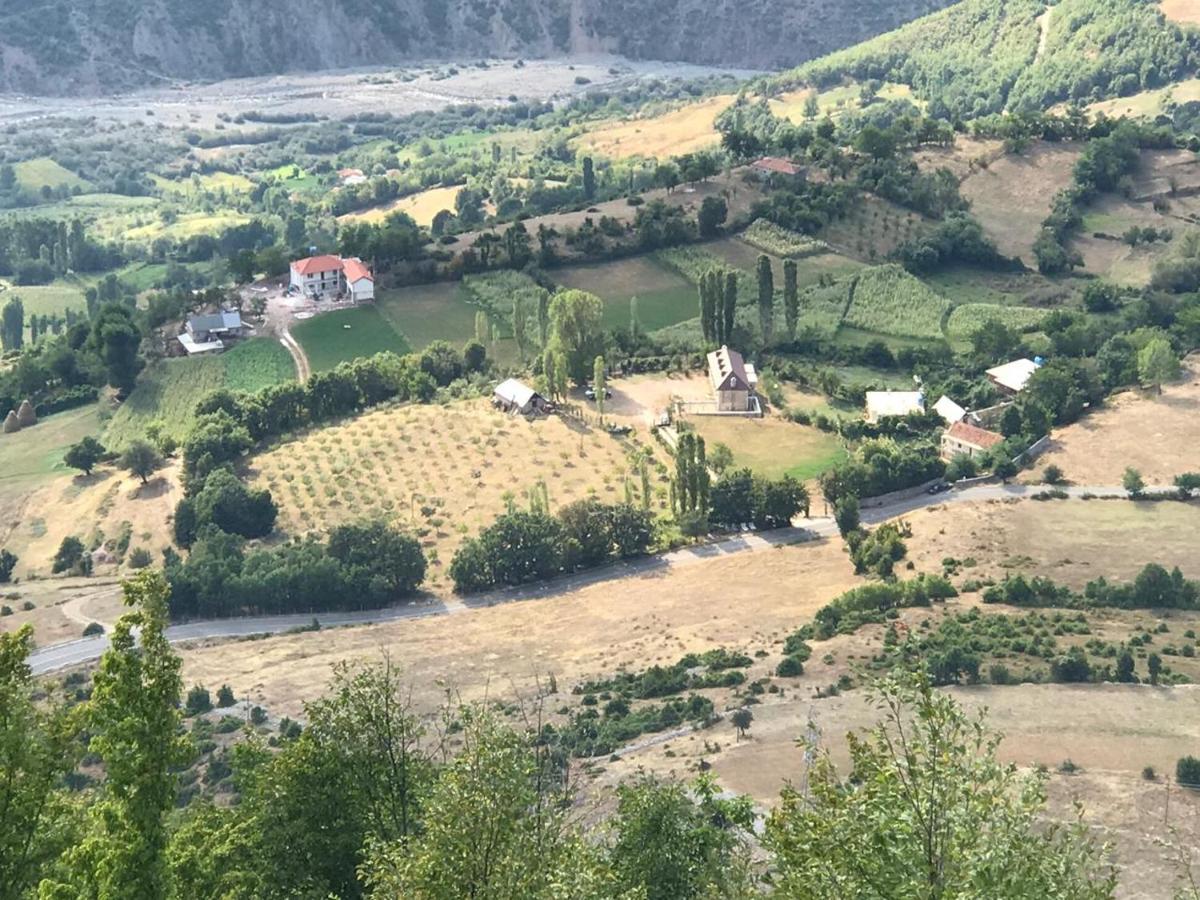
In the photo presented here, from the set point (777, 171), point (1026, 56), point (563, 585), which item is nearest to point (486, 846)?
point (563, 585)

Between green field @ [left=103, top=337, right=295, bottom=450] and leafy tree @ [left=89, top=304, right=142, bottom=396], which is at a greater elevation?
leafy tree @ [left=89, top=304, right=142, bottom=396]

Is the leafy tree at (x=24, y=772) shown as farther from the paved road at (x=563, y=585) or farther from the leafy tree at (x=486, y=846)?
the paved road at (x=563, y=585)

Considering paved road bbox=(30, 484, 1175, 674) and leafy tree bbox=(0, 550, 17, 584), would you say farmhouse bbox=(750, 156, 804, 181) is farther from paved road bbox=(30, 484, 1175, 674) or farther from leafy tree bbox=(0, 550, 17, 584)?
leafy tree bbox=(0, 550, 17, 584)

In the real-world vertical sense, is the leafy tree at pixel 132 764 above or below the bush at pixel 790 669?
above

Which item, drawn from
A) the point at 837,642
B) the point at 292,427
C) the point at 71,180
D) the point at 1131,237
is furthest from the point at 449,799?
the point at 71,180

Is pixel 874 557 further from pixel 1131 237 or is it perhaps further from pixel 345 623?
pixel 1131 237

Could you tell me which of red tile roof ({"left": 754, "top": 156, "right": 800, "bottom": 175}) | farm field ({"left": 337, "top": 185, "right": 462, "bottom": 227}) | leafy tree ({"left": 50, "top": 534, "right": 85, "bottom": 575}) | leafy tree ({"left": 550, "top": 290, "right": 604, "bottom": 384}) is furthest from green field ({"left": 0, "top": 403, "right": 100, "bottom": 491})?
red tile roof ({"left": 754, "top": 156, "right": 800, "bottom": 175})

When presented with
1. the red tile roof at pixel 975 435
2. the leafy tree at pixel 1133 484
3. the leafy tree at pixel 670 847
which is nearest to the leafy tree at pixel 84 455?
the red tile roof at pixel 975 435
